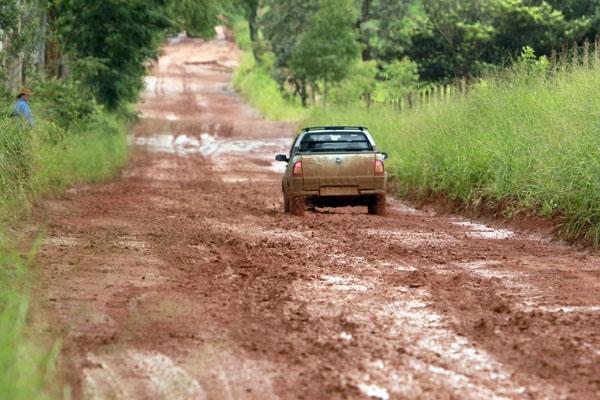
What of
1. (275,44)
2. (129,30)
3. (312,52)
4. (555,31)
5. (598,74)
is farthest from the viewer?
(275,44)

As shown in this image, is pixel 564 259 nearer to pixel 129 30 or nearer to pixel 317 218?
pixel 317 218

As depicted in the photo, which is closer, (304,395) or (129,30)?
(304,395)

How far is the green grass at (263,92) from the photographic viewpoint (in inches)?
2272

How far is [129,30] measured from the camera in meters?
34.3

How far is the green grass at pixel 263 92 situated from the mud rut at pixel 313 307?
38.7m

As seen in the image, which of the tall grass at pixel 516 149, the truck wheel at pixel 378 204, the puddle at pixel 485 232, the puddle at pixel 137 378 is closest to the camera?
the puddle at pixel 137 378

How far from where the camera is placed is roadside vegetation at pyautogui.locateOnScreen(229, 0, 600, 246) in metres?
15.5

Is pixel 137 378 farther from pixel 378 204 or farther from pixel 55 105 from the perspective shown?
pixel 55 105

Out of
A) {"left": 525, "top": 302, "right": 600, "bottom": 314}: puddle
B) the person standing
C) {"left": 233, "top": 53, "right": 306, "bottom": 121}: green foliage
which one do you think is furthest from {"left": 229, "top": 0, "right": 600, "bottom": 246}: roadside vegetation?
the person standing

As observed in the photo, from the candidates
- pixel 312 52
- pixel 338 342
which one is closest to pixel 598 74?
pixel 338 342

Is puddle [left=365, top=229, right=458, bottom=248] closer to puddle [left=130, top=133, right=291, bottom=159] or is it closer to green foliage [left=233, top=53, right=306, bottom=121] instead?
puddle [left=130, top=133, right=291, bottom=159]

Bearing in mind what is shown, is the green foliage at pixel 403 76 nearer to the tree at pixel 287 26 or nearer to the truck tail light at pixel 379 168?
the tree at pixel 287 26

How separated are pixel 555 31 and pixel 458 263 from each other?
29.2 meters

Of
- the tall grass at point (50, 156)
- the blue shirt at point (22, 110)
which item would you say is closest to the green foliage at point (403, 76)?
the tall grass at point (50, 156)
